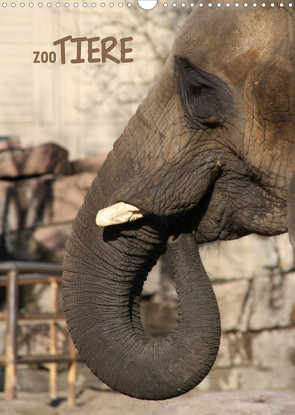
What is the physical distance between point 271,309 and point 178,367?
241 inches

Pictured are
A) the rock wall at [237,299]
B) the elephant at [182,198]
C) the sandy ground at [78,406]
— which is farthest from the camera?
the rock wall at [237,299]

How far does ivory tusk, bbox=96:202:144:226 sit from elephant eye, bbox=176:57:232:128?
1.10ft

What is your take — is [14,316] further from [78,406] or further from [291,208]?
[291,208]

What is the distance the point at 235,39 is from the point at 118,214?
617 millimetres

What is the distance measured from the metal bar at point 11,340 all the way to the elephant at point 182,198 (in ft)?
10.1

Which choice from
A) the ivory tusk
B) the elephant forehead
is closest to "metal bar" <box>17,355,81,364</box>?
the ivory tusk

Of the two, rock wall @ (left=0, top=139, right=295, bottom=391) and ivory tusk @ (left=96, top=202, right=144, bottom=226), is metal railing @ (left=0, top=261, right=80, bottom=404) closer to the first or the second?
rock wall @ (left=0, top=139, right=295, bottom=391)

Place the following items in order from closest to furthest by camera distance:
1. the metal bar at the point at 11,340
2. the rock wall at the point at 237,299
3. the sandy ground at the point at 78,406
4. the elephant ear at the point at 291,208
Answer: the elephant ear at the point at 291,208, the sandy ground at the point at 78,406, the metal bar at the point at 11,340, the rock wall at the point at 237,299

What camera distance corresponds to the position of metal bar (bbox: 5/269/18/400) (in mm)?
5668

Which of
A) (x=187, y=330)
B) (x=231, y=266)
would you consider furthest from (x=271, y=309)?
(x=187, y=330)

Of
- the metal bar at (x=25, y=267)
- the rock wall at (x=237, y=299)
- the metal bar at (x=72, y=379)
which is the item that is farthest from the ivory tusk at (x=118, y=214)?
the rock wall at (x=237, y=299)

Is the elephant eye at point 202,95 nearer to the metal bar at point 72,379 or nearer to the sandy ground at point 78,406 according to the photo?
the sandy ground at point 78,406

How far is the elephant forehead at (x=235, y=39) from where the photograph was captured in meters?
2.44

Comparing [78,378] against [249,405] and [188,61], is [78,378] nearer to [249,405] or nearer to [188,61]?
[249,405]
